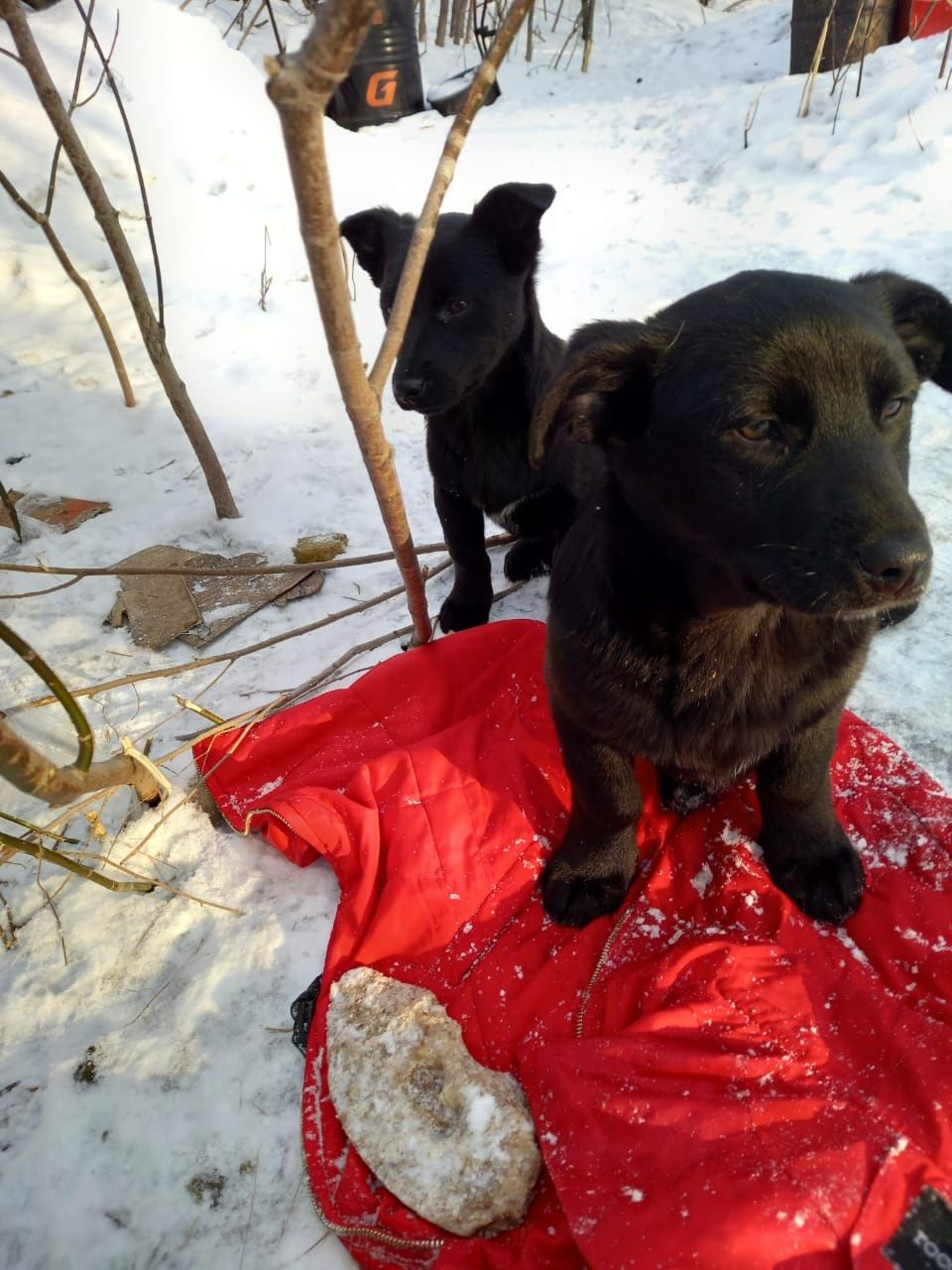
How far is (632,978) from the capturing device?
195 cm

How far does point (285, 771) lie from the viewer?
2648 millimetres

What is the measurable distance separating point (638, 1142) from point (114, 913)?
4.87 ft

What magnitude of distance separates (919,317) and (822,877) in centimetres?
133

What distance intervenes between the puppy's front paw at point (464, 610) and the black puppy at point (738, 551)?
3.98 ft

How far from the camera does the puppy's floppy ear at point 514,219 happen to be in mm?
2787

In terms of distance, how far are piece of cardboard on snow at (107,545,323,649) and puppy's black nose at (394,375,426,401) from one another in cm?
110

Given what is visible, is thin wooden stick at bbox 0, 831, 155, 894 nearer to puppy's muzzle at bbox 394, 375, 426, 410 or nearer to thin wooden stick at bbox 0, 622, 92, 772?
thin wooden stick at bbox 0, 622, 92, 772

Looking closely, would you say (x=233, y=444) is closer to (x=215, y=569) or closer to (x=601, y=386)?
(x=215, y=569)

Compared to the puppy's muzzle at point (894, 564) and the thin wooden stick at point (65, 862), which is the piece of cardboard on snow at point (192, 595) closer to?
the thin wooden stick at point (65, 862)

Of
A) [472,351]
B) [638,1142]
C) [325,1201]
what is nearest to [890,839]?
[638,1142]

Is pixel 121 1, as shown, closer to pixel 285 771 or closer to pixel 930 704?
pixel 285 771

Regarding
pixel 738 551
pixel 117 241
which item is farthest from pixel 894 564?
pixel 117 241

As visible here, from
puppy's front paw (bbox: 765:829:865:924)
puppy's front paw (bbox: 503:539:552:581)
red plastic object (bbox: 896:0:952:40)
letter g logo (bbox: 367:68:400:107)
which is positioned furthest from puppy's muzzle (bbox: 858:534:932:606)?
letter g logo (bbox: 367:68:400:107)

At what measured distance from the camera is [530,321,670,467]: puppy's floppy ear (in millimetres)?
1517
